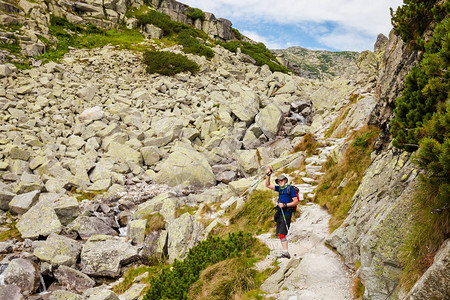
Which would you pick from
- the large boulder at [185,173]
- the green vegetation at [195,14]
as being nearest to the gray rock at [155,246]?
the large boulder at [185,173]

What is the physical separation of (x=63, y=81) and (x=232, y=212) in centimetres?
2955

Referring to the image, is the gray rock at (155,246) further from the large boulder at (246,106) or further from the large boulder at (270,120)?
the large boulder at (246,106)

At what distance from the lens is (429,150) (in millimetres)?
4516

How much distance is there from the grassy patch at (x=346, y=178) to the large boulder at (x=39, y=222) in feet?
46.8

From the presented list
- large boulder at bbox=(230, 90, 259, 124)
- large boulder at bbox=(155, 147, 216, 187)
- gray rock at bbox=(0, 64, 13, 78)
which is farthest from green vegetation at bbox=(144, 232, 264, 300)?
gray rock at bbox=(0, 64, 13, 78)

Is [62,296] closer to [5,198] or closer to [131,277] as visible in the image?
[131,277]

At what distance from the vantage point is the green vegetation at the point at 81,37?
4019 centimetres

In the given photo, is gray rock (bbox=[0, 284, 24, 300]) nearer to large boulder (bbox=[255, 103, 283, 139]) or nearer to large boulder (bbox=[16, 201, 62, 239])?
large boulder (bbox=[16, 201, 62, 239])

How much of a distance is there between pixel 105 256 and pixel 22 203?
766cm

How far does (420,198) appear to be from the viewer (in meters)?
5.09

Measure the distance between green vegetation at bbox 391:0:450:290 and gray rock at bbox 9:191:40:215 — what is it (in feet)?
63.5

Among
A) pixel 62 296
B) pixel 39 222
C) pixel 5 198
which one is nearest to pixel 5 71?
pixel 5 198

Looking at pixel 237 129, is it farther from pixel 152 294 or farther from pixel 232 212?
pixel 152 294

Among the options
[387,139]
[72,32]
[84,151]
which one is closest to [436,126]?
[387,139]
